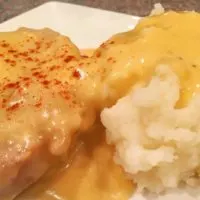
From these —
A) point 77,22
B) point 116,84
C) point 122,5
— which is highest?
point 116,84

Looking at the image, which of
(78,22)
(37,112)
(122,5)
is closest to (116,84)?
(37,112)

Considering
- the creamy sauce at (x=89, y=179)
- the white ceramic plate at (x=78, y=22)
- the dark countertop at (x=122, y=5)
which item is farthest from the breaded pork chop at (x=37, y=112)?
the dark countertop at (x=122, y=5)

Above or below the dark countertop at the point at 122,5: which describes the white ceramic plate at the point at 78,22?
above

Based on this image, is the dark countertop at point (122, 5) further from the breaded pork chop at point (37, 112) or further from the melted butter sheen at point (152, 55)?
the breaded pork chop at point (37, 112)

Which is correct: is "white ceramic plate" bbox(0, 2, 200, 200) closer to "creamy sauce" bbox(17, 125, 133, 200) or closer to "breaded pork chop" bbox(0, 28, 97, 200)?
"breaded pork chop" bbox(0, 28, 97, 200)

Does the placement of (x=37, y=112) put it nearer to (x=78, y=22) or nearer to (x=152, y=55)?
(x=152, y=55)

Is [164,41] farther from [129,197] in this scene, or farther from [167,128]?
[129,197]
